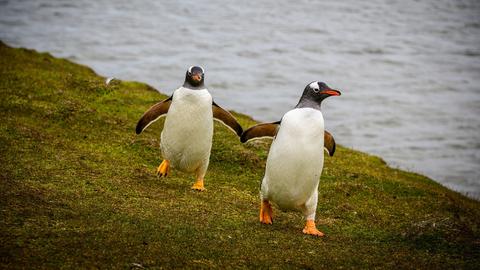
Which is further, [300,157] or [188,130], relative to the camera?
[188,130]

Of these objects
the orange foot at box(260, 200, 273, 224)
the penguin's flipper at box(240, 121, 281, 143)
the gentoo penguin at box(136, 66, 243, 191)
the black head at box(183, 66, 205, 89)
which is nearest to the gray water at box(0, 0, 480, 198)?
the gentoo penguin at box(136, 66, 243, 191)

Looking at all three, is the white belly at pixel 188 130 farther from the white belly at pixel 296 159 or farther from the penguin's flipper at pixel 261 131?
the white belly at pixel 296 159

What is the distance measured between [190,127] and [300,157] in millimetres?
2161

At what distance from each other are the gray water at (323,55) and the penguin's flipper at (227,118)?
15.0 m

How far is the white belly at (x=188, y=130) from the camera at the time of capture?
10.0 metres

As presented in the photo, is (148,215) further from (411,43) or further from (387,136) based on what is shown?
(411,43)

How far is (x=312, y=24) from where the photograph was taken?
6562 centimetres

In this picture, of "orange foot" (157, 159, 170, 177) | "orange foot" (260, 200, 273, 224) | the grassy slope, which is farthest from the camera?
"orange foot" (157, 159, 170, 177)

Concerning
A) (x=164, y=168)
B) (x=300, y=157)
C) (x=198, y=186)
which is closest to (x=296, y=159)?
(x=300, y=157)

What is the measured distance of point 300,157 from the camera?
28.2 ft

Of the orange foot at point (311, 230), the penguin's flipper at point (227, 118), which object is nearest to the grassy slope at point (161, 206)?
the orange foot at point (311, 230)

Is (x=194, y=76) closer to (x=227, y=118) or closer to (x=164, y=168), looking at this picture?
(x=227, y=118)

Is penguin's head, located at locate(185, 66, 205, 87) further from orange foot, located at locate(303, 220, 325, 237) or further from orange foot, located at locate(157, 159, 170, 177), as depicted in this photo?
orange foot, located at locate(303, 220, 325, 237)

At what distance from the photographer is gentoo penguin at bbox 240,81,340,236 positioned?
28.0ft
